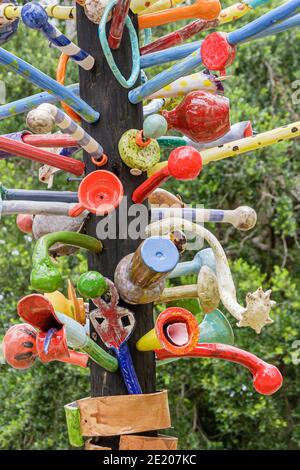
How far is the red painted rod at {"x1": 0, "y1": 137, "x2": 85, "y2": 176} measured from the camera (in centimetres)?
167

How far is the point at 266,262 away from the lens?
16.2ft

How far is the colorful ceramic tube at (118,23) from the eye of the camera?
1.63 meters

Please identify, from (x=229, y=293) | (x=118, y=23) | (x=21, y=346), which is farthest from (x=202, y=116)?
(x=21, y=346)

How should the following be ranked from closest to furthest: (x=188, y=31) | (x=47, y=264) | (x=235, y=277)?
(x=47, y=264), (x=188, y=31), (x=235, y=277)

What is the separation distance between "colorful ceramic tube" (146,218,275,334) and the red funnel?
0.14 m

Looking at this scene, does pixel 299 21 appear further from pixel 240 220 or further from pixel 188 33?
pixel 240 220

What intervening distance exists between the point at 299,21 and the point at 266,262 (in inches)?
129

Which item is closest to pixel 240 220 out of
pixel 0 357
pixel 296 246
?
pixel 0 357

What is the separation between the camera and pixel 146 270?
1545mm

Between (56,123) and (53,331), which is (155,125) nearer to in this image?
(56,123)

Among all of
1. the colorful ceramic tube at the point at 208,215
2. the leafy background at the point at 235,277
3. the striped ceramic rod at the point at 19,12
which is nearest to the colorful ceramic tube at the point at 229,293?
the colorful ceramic tube at the point at 208,215

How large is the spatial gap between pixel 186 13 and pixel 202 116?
0.22 meters

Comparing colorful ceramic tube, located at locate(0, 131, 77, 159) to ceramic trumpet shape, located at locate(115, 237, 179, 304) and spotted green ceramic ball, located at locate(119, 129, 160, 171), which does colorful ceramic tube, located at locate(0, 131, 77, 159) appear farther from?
ceramic trumpet shape, located at locate(115, 237, 179, 304)

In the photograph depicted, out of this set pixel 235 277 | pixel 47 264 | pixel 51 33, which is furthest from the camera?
pixel 235 277
